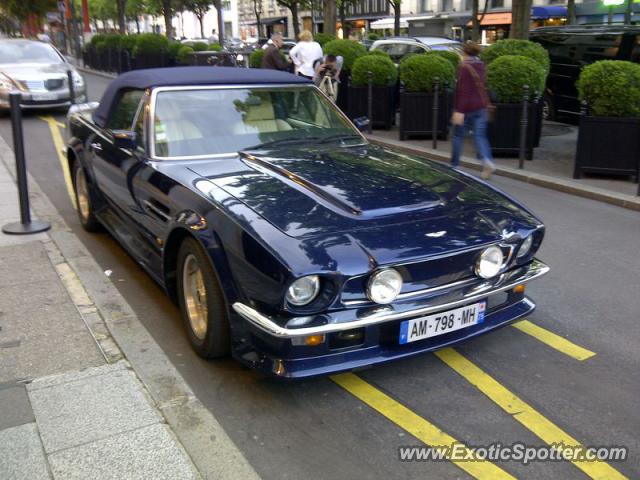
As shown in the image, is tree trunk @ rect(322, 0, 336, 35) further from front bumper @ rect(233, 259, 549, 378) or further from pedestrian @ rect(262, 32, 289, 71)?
front bumper @ rect(233, 259, 549, 378)

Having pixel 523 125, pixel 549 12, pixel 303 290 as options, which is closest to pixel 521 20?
pixel 523 125

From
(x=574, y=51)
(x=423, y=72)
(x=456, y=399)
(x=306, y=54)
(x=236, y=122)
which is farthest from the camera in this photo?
(x=306, y=54)

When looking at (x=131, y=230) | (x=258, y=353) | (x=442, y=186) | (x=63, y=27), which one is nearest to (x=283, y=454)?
(x=258, y=353)

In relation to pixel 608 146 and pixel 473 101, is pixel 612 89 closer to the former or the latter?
pixel 608 146

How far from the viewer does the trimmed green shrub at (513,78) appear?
32.1 ft

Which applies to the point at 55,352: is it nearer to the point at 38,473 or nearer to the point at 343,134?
the point at 38,473

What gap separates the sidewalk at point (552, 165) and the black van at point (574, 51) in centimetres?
61

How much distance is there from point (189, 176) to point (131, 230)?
1.08 m

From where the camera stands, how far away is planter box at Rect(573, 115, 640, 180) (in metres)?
8.35

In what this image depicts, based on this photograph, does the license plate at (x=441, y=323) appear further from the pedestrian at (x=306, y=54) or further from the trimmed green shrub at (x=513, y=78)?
the pedestrian at (x=306, y=54)

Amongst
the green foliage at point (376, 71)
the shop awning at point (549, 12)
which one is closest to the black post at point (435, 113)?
the green foliage at point (376, 71)

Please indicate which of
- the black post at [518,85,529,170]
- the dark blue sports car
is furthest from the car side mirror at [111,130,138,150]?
the black post at [518,85,529,170]

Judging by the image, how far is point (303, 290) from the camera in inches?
123

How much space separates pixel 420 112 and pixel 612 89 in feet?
12.4
